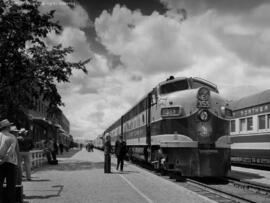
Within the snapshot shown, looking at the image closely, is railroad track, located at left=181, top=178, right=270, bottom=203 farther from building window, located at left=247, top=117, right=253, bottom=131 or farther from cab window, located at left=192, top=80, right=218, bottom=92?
building window, located at left=247, top=117, right=253, bottom=131

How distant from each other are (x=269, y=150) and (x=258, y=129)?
1677mm

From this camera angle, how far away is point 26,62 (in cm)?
2575

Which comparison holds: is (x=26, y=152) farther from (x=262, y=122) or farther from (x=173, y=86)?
(x=262, y=122)

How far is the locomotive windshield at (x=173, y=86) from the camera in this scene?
1684cm

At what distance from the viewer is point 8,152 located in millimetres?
8609

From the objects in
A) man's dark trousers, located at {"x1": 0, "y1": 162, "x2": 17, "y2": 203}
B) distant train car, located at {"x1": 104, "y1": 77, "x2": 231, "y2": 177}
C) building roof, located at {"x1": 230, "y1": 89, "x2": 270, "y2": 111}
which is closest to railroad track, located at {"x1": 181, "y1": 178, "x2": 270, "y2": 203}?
distant train car, located at {"x1": 104, "y1": 77, "x2": 231, "y2": 177}

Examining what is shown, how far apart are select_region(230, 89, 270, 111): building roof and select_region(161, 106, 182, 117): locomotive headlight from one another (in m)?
5.89

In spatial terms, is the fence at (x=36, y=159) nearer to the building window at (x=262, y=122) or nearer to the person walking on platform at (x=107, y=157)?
the person walking on platform at (x=107, y=157)

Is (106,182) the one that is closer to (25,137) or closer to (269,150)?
(25,137)

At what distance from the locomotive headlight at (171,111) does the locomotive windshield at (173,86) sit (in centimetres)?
108

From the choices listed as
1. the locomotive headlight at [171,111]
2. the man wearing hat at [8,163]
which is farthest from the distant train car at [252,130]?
the man wearing hat at [8,163]

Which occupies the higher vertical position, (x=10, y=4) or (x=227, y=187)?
(x=10, y=4)

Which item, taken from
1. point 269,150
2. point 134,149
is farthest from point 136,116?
point 269,150

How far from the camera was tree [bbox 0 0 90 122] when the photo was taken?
25000 mm
